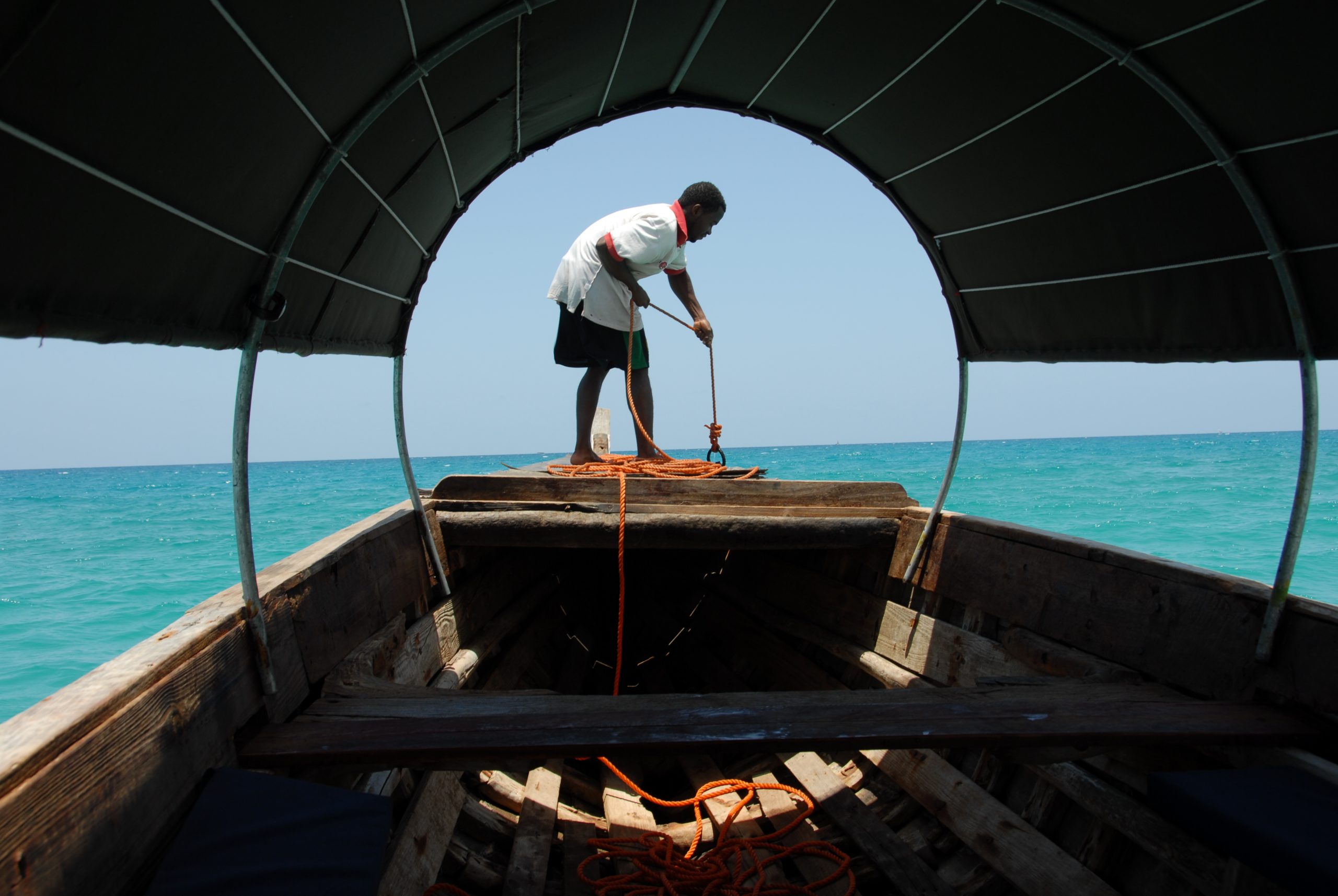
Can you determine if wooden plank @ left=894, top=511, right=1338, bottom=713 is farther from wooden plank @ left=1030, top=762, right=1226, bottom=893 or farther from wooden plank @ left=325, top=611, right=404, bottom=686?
wooden plank @ left=325, top=611, right=404, bottom=686

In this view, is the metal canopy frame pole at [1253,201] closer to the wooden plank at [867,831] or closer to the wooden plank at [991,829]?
the wooden plank at [991,829]

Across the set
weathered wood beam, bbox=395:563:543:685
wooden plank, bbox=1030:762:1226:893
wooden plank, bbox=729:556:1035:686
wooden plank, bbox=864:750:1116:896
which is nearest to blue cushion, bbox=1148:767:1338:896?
wooden plank, bbox=1030:762:1226:893

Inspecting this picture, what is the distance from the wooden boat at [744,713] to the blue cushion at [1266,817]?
4.8 inches

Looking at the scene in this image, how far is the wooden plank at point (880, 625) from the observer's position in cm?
274

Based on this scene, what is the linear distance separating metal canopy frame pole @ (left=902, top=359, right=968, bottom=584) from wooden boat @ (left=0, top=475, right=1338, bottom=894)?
0.06 m

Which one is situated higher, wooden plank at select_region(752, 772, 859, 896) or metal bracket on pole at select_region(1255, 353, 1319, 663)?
metal bracket on pole at select_region(1255, 353, 1319, 663)

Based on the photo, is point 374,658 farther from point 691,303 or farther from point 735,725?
point 691,303

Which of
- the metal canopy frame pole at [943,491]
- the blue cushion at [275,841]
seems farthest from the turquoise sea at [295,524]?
the blue cushion at [275,841]

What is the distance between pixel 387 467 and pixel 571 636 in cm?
6493

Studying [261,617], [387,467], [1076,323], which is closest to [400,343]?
[261,617]

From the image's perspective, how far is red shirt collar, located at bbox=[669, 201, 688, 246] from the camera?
443 centimetres

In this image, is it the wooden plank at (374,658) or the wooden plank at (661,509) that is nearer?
the wooden plank at (374,658)

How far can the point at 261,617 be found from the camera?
1795mm

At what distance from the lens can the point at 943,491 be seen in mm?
3266
